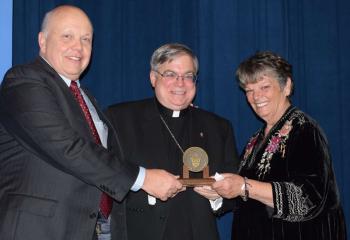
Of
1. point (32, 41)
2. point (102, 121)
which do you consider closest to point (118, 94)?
point (32, 41)

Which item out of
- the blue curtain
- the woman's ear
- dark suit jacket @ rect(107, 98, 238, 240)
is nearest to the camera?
dark suit jacket @ rect(107, 98, 238, 240)

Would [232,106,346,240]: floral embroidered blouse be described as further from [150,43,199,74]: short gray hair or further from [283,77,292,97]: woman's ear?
[150,43,199,74]: short gray hair

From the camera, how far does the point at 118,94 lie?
3451mm

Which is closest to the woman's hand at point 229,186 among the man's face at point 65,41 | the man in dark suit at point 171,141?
the man in dark suit at point 171,141

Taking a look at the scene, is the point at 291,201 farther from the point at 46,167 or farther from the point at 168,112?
the point at 46,167

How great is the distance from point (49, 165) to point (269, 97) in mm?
1406

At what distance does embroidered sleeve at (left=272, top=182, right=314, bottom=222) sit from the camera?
8.27 ft

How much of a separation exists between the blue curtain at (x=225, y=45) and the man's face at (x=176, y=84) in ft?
2.39

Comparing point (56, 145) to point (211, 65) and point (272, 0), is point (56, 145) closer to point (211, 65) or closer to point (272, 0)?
point (211, 65)

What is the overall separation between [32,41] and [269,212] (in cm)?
198

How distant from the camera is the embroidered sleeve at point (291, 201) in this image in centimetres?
252

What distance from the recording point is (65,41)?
2.34 meters

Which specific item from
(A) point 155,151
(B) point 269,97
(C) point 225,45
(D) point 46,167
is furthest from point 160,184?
(C) point 225,45

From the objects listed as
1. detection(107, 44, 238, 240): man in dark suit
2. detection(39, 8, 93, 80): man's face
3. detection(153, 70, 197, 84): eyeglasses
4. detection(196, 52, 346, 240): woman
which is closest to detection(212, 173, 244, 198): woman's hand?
detection(196, 52, 346, 240): woman
